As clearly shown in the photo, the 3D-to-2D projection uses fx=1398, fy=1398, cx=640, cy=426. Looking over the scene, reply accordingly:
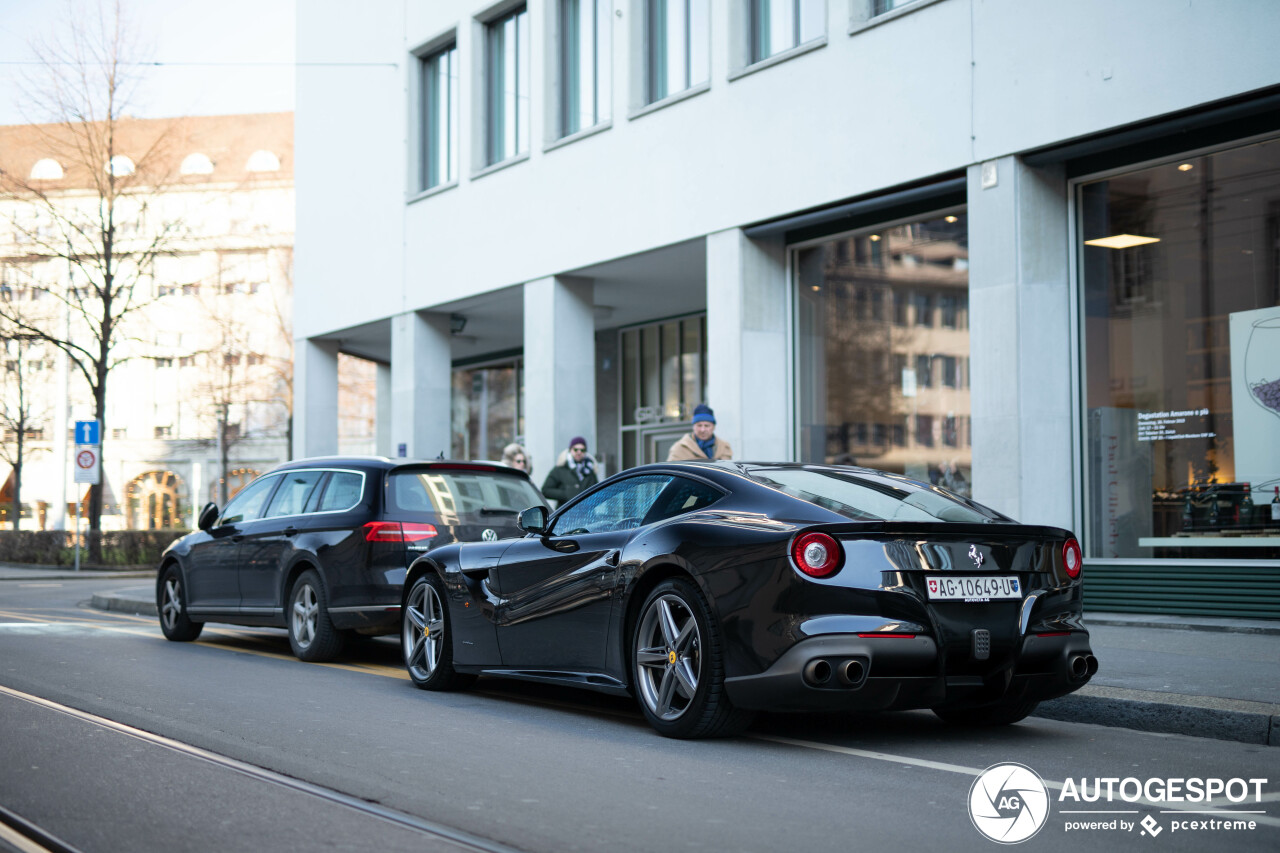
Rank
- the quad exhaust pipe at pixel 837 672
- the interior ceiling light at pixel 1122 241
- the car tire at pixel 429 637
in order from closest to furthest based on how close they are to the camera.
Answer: the quad exhaust pipe at pixel 837 672 → the car tire at pixel 429 637 → the interior ceiling light at pixel 1122 241

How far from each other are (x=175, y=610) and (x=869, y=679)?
831cm

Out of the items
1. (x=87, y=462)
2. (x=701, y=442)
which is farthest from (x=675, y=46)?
(x=87, y=462)

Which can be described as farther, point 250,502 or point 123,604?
point 123,604

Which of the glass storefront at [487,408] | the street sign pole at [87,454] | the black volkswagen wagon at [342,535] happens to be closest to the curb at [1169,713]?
the black volkswagen wagon at [342,535]

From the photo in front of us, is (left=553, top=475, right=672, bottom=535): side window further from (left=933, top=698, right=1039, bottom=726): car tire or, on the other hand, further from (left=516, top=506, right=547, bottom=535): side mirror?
(left=933, top=698, right=1039, bottom=726): car tire

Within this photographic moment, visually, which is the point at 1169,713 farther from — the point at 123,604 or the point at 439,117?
the point at 439,117

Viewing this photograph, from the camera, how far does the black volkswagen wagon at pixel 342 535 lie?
10.1 m

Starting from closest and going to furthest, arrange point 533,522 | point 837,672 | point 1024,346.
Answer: point 837,672, point 533,522, point 1024,346

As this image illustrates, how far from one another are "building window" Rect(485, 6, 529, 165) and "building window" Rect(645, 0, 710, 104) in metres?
2.88

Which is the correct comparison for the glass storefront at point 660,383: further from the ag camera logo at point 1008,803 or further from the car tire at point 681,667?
the ag camera logo at point 1008,803

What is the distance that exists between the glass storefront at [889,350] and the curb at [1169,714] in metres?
6.67

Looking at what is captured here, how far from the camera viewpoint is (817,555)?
19.9ft

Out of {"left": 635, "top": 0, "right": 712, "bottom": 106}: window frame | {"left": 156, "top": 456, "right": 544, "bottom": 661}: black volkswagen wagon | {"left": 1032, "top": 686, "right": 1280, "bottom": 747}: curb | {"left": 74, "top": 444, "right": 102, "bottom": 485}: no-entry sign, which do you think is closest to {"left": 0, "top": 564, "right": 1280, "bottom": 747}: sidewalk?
{"left": 1032, "top": 686, "right": 1280, "bottom": 747}: curb

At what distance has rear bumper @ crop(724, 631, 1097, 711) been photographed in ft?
19.4
